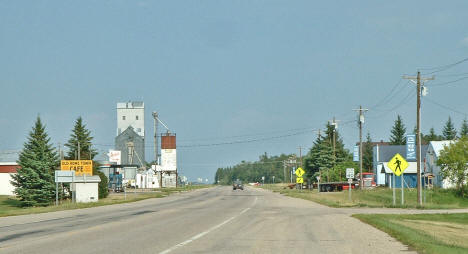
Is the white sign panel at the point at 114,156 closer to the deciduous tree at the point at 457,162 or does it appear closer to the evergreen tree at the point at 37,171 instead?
the evergreen tree at the point at 37,171

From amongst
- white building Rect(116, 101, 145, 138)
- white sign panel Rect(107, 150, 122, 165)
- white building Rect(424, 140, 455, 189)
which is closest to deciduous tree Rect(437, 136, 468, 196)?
white building Rect(424, 140, 455, 189)

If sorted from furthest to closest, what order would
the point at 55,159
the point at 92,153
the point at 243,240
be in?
the point at 92,153
the point at 55,159
the point at 243,240

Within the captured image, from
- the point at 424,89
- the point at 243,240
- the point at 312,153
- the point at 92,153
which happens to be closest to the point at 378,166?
the point at 312,153

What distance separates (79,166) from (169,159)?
78.0 metres

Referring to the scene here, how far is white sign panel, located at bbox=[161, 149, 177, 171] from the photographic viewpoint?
5266 inches

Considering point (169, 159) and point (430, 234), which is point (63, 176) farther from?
point (169, 159)

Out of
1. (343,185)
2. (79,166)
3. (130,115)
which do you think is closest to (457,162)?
(343,185)

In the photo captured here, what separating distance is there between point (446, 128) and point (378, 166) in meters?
60.8

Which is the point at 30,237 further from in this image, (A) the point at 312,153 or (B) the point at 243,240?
(A) the point at 312,153

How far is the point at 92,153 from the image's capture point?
82875 mm

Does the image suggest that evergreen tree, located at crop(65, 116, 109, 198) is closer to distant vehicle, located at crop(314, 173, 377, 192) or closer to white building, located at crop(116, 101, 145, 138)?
distant vehicle, located at crop(314, 173, 377, 192)

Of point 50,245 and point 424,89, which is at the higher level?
point 424,89

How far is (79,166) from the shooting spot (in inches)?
2249

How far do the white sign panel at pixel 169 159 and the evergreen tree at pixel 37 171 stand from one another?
234 feet
